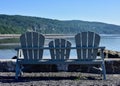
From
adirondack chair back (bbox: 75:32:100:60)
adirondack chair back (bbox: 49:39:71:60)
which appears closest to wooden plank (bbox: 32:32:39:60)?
adirondack chair back (bbox: 49:39:71:60)

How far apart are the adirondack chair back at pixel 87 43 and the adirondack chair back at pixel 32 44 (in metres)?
0.69

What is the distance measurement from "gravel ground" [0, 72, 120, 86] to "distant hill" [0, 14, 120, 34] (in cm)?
10169

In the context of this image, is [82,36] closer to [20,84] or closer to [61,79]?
[61,79]

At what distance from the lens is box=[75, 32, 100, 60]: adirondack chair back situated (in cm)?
650

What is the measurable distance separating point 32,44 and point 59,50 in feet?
1.67

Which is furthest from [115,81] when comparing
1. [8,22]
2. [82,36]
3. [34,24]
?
[8,22]

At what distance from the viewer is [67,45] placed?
6.52 meters

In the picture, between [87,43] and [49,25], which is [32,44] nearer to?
[87,43]

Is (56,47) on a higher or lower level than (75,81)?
higher

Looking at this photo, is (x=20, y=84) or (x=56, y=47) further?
(x=56, y=47)

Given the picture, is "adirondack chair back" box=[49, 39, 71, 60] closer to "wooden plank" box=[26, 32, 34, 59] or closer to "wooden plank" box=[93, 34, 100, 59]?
"wooden plank" box=[26, 32, 34, 59]

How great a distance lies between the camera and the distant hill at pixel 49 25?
11819cm

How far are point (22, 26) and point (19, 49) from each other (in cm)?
11330

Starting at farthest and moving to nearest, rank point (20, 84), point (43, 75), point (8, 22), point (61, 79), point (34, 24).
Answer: point (8, 22)
point (34, 24)
point (43, 75)
point (61, 79)
point (20, 84)
